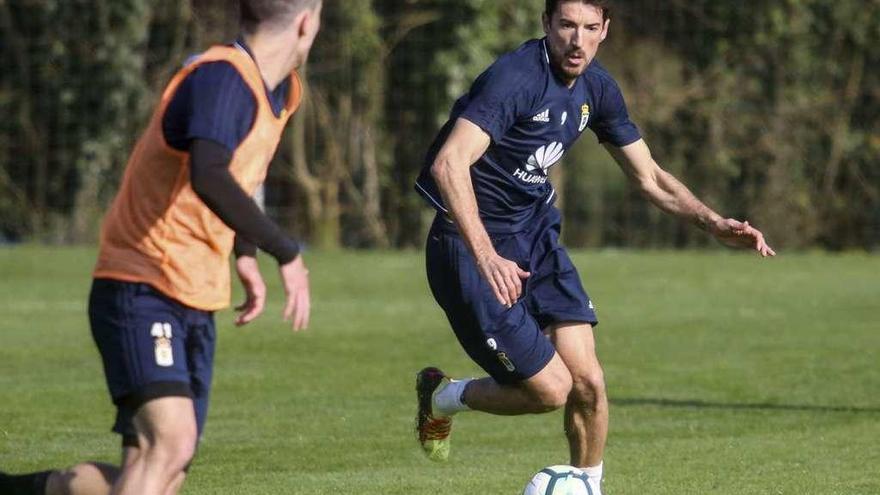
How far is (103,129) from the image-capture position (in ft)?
79.0

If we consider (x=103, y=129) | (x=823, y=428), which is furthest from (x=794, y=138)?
(x=823, y=428)

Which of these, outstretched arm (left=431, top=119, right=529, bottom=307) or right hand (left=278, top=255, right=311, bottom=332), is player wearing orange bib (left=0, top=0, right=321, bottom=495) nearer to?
right hand (left=278, top=255, right=311, bottom=332)

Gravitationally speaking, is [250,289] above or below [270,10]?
below

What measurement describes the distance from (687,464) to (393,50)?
1640 centimetres

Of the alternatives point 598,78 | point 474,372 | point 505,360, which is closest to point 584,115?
point 598,78

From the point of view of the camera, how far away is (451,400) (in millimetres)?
8320

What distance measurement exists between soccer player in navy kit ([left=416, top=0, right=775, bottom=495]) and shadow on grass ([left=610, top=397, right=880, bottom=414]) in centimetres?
323

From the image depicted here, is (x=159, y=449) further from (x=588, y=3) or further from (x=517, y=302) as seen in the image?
(x=588, y=3)

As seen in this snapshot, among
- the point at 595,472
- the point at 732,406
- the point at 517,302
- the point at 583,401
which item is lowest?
the point at 732,406

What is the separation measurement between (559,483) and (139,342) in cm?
243

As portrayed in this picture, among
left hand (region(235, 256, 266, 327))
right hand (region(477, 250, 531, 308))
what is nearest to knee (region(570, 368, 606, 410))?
right hand (region(477, 250, 531, 308))

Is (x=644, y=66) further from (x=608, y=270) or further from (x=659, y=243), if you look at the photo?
(x=608, y=270)

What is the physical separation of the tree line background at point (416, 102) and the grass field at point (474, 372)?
4.55m

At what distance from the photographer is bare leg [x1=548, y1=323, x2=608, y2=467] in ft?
24.6
